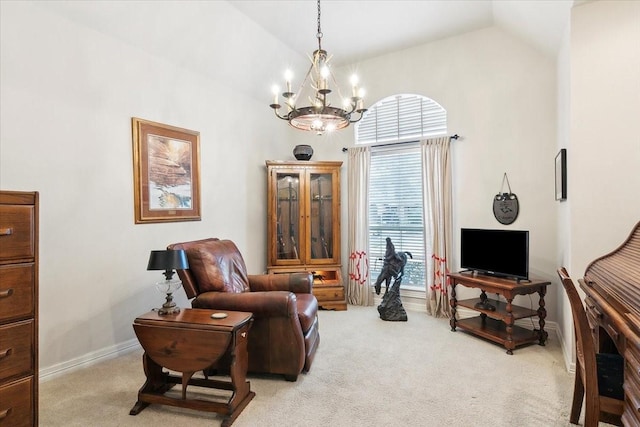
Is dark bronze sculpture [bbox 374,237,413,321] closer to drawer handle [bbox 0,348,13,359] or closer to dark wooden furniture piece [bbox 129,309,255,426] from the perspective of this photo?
dark wooden furniture piece [bbox 129,309,255,426]

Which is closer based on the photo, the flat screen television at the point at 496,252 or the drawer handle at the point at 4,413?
the drawer handle at the point at 4,413

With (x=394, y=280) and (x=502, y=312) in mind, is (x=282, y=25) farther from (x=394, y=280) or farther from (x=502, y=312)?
(x=502, y=312)

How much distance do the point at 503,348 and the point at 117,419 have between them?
3.14m

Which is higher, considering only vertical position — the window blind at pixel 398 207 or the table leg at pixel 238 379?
the window blind at pixel 398 207

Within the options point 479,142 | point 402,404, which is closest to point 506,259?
point 479,142

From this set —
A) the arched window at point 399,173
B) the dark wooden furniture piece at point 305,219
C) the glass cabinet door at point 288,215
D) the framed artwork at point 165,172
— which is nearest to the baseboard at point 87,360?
the framed artwork at point 165,172

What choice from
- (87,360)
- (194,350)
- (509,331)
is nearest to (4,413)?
(194,350)

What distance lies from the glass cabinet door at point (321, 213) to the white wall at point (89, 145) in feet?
4.64

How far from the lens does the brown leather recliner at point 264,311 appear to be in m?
2.69

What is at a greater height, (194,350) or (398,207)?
(398,207)

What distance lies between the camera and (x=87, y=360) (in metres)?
3.01

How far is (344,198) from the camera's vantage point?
5.13 meters

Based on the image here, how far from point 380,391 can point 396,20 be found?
12.1 ft

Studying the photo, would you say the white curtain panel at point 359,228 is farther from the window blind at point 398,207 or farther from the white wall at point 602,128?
the white wall at point 602,128
